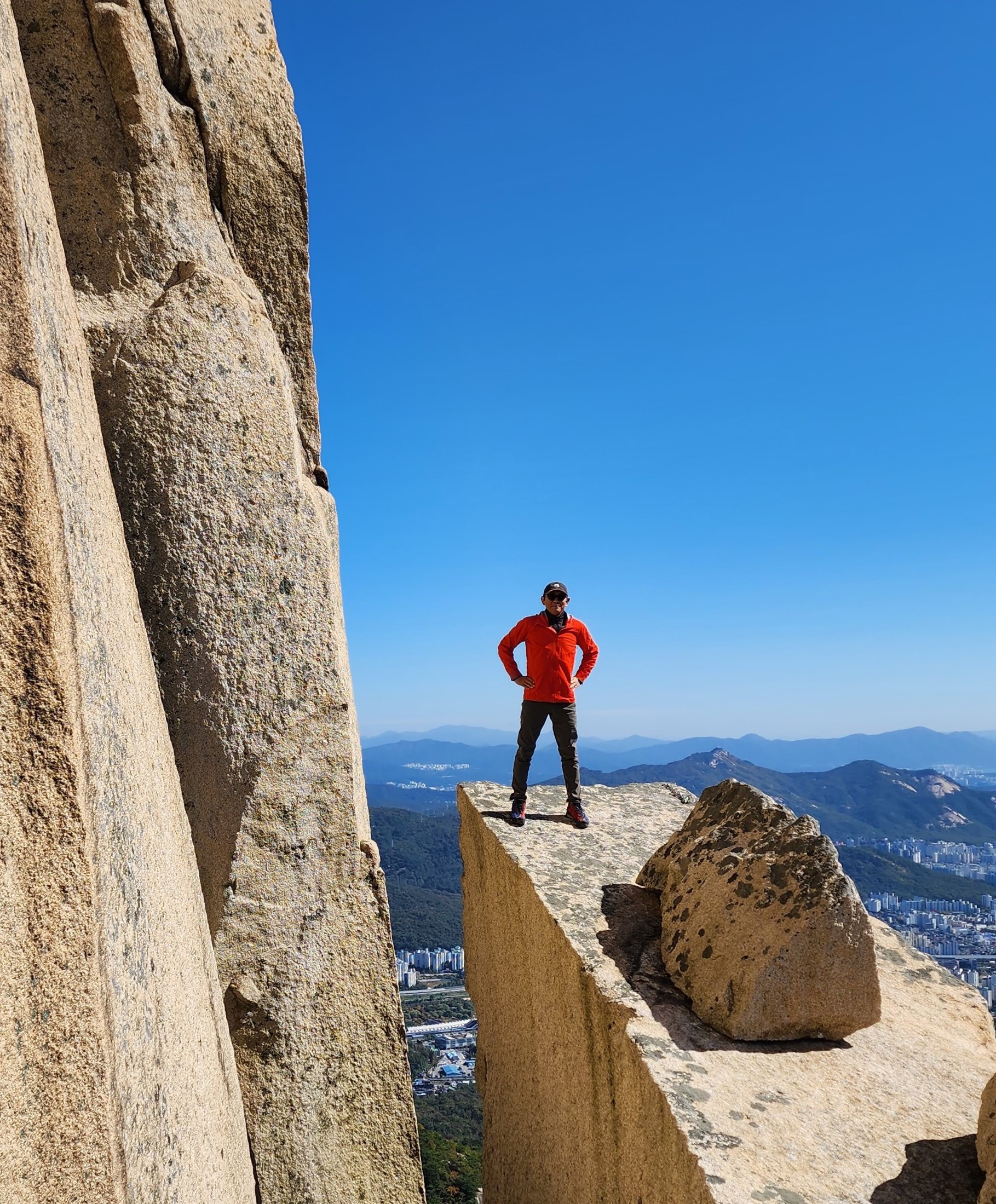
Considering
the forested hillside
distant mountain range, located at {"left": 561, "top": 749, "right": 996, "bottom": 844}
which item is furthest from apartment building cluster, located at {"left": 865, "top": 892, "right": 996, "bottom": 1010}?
distant mountain range, located at {"left": 561, "top": 749, "right": 996, "bottom": 844}

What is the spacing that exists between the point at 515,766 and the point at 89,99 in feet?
16.9

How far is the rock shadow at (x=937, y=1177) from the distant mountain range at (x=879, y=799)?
81.1 metres

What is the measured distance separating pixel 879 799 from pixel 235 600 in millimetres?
112908

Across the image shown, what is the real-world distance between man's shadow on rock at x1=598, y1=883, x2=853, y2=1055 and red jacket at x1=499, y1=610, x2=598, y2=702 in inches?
65.1

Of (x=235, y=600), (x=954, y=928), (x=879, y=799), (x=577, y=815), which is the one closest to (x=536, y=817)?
(x=577, y=815)

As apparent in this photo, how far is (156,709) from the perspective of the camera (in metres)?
3.59

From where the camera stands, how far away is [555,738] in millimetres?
7324

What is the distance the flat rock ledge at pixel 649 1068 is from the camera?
382 centimetres

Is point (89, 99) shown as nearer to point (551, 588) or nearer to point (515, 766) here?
point (551, 588)

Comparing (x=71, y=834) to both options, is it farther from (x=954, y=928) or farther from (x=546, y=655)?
(x=954, y=928)

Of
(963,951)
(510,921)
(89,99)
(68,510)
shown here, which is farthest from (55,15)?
(963,951)

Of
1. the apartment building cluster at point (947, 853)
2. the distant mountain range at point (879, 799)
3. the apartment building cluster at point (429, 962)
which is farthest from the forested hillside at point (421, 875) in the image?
the apartment building cluster at point (947, 853)

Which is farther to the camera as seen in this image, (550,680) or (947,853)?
(947,853)

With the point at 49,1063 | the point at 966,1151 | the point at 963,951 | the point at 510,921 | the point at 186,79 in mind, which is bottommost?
the point at 963,951
